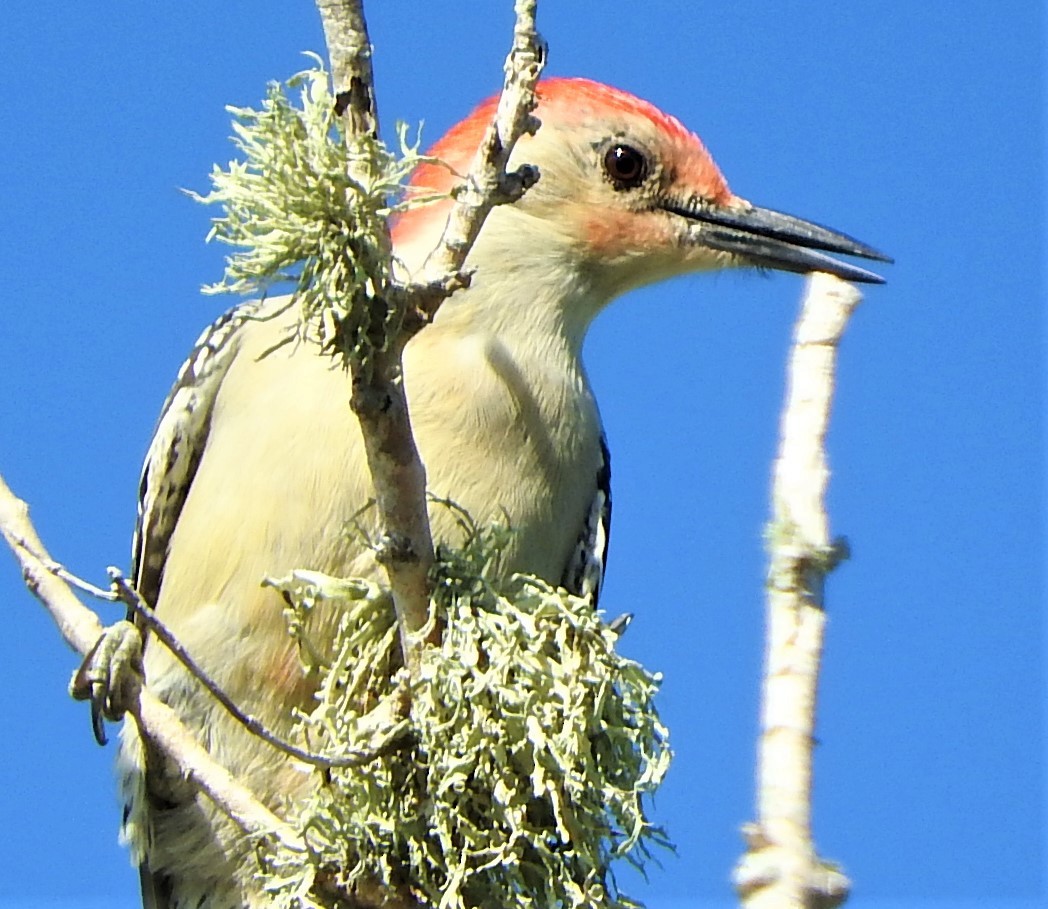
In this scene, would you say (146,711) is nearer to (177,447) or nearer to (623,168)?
(177,447)

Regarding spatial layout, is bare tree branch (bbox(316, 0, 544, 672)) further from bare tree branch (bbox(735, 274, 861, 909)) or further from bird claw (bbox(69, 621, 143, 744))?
bird claw (bbox(69, 621, 143, 744))

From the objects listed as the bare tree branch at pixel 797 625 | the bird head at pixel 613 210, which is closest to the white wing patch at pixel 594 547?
the bird head at pixel 613 210

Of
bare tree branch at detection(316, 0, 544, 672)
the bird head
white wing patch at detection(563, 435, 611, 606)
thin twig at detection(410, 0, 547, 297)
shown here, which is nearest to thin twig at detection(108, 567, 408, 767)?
bare tree branch at detection(316, 0, 544, 672)

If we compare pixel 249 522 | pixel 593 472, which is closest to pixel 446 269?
pixel 249 522

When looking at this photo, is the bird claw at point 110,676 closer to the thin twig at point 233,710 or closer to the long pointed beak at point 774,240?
the thin twig at point 233,710

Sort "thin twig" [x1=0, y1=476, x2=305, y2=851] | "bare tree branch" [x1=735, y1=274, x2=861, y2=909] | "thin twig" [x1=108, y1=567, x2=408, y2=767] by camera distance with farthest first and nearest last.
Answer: "thin twig" [x1=0, y1=476, x2=305, y2=851] → "thin twig" [x1=108, y1=567, x2=408, y2=767] → "bare tree branch" [x1=735, y1=274, x2=861, y2=909]

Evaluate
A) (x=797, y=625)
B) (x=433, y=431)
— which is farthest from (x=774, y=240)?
(x=797, y=625)
